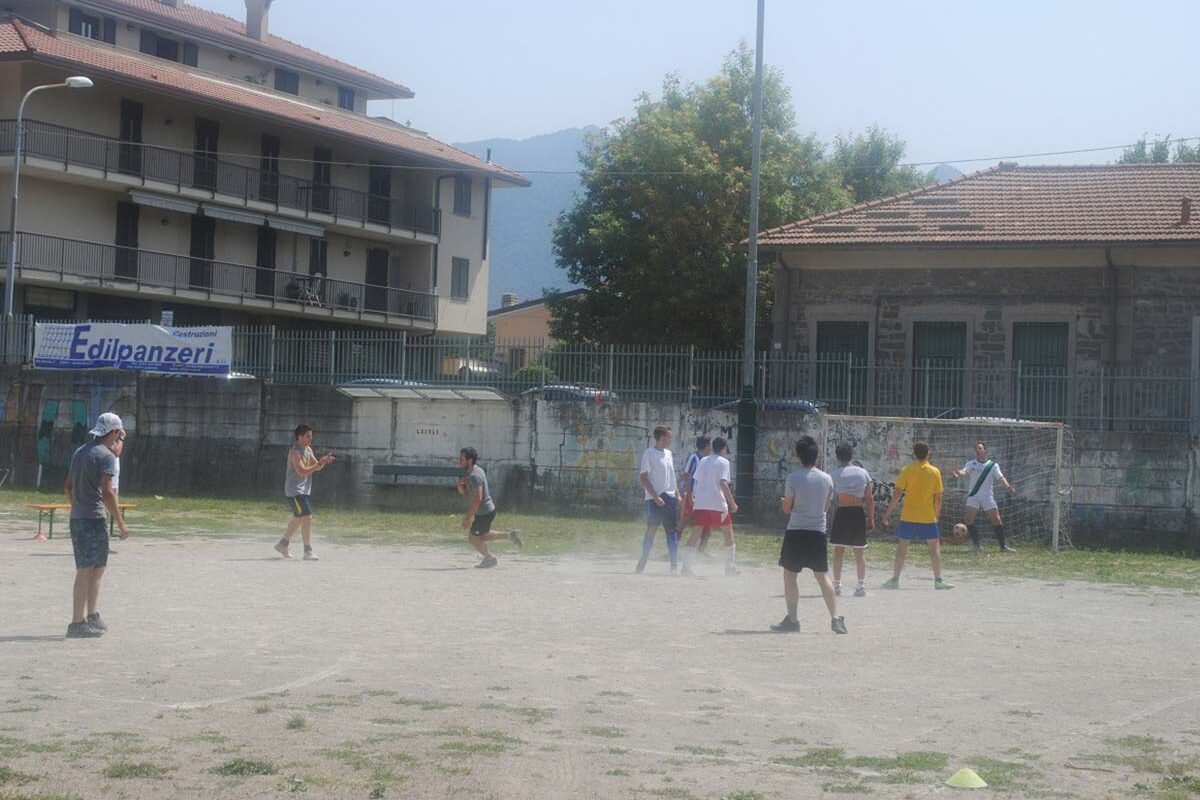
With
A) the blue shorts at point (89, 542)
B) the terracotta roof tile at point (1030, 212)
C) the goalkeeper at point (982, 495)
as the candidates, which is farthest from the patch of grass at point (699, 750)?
the terracotta roof tile at point (1030, 212)

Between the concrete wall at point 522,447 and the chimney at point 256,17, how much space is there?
27.3 metres

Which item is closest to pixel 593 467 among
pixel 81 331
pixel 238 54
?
pixel 81 331

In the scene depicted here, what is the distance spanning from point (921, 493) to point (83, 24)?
127 feet

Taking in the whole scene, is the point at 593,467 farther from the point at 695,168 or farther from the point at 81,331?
the point at 695,168

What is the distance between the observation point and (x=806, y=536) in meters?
13.1

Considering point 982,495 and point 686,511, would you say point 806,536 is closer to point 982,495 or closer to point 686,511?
point 686,511

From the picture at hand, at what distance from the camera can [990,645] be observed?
12.5 m

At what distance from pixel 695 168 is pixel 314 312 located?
1311cm

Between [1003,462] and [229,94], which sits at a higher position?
[229,94]

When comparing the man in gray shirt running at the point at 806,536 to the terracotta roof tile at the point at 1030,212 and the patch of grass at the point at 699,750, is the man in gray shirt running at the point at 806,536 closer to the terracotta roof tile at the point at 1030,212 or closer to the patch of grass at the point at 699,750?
the patch of grass at the point at 699,750

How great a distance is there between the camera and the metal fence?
24359mm

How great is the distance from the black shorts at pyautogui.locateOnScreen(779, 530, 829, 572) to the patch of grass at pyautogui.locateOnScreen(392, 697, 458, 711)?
4.51m

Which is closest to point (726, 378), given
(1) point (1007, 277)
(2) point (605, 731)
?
(1) point (1007, 277)

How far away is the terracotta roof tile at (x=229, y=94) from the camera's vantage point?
42.2 metres
